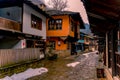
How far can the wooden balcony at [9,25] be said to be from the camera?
1732 cm

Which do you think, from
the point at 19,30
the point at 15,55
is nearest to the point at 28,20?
the point at 19,30

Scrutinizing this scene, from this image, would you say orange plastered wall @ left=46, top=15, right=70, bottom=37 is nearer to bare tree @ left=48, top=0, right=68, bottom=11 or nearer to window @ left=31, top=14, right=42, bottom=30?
window @ left=31, top=14, right=42, bottom=30

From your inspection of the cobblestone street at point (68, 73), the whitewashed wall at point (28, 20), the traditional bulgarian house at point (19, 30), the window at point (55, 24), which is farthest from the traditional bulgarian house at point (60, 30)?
the cobblestone street at point (68, 73)

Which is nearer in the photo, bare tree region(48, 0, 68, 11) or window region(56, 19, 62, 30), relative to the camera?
window region(56, 19, 62, 30)

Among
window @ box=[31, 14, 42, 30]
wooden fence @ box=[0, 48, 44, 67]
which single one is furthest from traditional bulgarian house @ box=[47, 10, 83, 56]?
wooden fence @ box=[0, 48, 44, 67]

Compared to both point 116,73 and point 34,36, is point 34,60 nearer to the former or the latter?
point 34,36

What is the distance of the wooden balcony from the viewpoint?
17316 mm

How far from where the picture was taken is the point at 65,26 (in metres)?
33.7

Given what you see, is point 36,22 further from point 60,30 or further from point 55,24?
point 55,24

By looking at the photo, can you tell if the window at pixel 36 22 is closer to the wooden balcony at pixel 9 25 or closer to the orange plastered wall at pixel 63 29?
the wooden balcony at pixel 9 25

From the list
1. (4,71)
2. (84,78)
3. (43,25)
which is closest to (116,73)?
(84,78)

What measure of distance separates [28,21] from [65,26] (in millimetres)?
11959

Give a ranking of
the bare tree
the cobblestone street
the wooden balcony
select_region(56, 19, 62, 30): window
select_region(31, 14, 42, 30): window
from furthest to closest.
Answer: the bare tree, select_region(56, 19, 62, 30): window, select_region(31, 14, 42, 30): window, the wooden balcony, the cobblestone street

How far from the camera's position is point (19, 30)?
20.3 m
